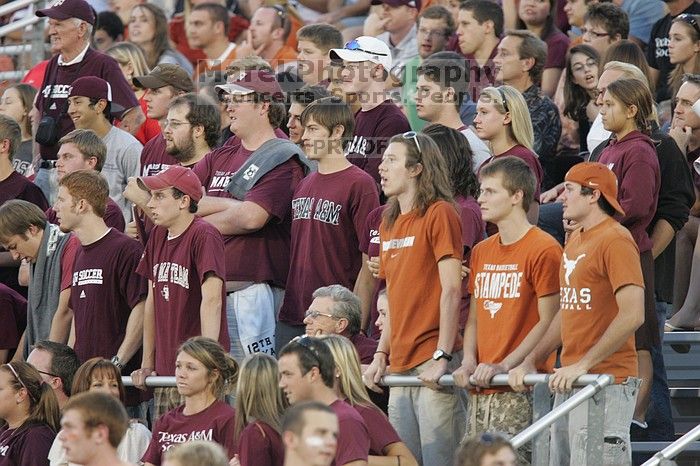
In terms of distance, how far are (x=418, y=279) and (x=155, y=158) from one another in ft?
10.2

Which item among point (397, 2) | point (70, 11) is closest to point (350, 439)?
point (70, 11)

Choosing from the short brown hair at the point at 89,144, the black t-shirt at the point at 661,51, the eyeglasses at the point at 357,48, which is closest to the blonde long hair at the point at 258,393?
the short brown hair at the point at 89,144

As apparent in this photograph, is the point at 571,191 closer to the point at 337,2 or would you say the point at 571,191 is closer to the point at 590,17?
the point at 590,17

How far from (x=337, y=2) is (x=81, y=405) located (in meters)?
9.49

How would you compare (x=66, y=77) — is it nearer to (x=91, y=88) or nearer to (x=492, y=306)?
(x=91, y=88)

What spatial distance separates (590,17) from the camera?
12758 mm

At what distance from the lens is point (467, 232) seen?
9.11 meters

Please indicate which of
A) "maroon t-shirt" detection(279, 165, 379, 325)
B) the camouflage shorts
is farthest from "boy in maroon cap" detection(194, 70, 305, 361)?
Result: the camouflage shorts

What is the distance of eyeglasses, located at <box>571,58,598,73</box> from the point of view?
39.0 ft

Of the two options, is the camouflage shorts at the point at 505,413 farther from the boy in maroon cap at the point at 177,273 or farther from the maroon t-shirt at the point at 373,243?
the boy in maroon cap at the point at 177,273

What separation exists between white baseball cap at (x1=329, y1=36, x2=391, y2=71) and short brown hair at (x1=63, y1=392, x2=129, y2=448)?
4.75 metres

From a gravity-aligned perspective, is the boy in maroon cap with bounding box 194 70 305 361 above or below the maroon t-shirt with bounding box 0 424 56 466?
above

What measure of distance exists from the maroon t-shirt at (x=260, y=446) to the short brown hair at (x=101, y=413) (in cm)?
92

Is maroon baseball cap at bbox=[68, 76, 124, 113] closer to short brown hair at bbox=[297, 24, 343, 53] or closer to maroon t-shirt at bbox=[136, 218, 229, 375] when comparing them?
short brown hair at bbox=[297, 24, 343, 53]
